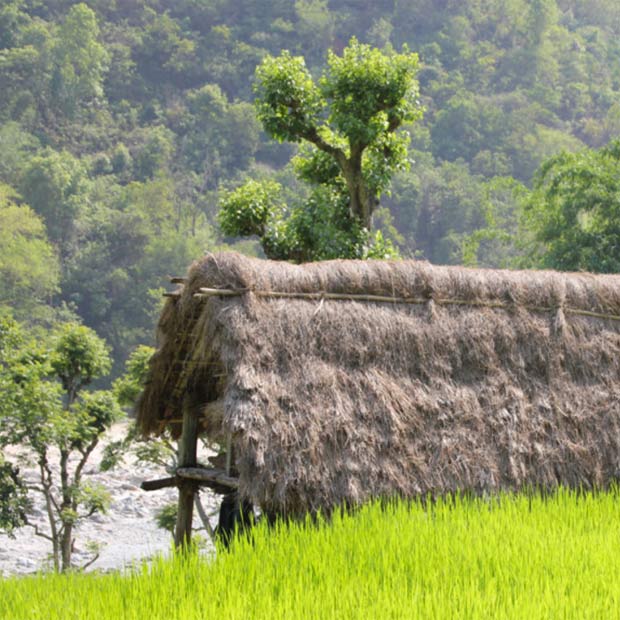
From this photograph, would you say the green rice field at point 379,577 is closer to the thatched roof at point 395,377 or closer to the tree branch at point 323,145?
the thatched roof at point 395,377

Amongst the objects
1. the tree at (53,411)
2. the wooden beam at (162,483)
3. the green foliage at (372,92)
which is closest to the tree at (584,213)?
the green foliage at (372,92)

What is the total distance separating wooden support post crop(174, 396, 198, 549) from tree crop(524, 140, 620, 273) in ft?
33.4

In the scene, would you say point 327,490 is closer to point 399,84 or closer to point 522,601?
point 522,601

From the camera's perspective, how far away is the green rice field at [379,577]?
161 inches

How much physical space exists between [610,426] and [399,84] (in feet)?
14.9

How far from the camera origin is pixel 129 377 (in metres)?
14.9

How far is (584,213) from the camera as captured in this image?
1827 cm

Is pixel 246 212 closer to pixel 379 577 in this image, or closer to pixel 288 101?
pixel 288 101

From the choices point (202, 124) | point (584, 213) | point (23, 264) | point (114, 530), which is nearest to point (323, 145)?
point (584, 213)

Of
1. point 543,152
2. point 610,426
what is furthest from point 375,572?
point 543,152

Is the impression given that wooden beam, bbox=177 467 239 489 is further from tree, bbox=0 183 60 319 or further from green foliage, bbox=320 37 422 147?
tree, bbox=0 183 60 319

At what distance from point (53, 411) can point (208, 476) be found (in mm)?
6365

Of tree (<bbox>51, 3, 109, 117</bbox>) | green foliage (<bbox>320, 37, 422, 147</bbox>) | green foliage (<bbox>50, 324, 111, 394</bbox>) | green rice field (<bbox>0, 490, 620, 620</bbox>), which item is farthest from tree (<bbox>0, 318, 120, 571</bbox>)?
tree (<bbox>51, 3, 109, 117</bbox>)

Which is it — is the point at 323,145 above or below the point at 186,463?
above
